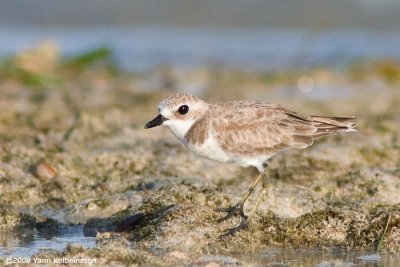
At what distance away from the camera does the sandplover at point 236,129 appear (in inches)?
233

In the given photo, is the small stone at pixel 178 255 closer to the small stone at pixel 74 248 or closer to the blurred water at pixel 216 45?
the small stone at pixel 74 248

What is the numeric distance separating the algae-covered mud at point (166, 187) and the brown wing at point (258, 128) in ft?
1.42

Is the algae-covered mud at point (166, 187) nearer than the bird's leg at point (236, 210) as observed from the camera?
Yes

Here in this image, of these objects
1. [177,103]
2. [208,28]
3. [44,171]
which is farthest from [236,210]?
[208,28]

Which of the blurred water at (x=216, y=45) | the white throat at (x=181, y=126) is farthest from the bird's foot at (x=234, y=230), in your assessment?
the blurred water at (x=216, y=45)

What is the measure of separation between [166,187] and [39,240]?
1090mm

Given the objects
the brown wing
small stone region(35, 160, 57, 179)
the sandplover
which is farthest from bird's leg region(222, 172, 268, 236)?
small stone region(35, 160, 57, 179)

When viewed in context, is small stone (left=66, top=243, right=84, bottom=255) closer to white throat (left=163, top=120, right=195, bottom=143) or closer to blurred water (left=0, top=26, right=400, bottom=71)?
white throat (left=163, top=120, right=195, bottom=143)

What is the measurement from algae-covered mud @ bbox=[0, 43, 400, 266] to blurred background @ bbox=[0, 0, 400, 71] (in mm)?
4422

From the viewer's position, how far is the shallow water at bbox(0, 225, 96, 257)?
5500 mm

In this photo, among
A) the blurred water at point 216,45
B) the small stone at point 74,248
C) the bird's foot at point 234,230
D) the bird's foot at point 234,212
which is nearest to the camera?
the small stone at point 74,248

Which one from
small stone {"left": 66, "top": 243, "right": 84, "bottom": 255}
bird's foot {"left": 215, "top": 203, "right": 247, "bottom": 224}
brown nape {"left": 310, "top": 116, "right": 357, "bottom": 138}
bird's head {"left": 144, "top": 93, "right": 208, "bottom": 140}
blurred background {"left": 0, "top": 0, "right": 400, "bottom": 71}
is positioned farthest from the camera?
blurred background {"left": 0, "top": 0, "right": 400, "bottom": 71}

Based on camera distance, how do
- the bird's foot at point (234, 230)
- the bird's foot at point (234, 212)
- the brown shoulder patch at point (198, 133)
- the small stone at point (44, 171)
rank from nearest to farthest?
the bird's foot at point (234, 230)
the bird's foot at point (234, 212)
the brown shoulder patch at point (198, 133)
the small stone at point (44, 171)

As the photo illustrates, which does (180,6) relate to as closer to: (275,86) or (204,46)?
(204,46)
